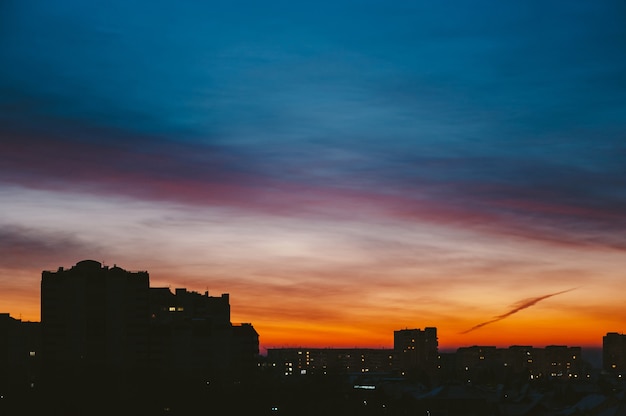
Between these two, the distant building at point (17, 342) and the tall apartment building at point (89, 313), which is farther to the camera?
the distant building at point (17, 342)

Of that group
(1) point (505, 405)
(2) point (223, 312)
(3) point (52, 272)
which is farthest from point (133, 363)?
(1) point (505, 405)

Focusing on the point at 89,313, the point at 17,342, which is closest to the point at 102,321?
the point at 89,313

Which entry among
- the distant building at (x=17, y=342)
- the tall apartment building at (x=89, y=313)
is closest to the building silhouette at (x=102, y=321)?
the tall apartment building at (x=89, y=313)

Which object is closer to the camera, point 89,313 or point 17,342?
point 89,313

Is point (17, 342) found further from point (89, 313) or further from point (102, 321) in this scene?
point (102, 321)

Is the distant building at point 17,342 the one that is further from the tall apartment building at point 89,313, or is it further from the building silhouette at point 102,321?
the building silhouette at point 102,321

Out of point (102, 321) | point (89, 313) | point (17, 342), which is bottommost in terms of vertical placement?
point (17, 342)

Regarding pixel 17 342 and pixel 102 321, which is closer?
pixel 102 321

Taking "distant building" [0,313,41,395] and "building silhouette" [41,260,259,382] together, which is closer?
A: "building silhouette" [41,260,259,382]

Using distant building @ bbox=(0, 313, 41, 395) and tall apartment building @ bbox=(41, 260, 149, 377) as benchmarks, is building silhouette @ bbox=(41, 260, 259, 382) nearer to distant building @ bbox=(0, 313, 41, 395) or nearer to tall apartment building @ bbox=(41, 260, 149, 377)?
tall apartment building @ bbox=(41, 260, 149, 377)

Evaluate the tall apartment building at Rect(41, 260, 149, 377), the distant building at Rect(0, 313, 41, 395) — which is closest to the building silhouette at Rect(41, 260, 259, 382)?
the tall apartment building at Rect(41, 260, 149, 377)

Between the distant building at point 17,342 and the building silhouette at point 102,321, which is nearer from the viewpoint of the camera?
the building silhouette at point 102,321

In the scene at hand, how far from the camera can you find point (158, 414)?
77.8m

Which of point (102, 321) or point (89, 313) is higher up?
point (89, 313)
